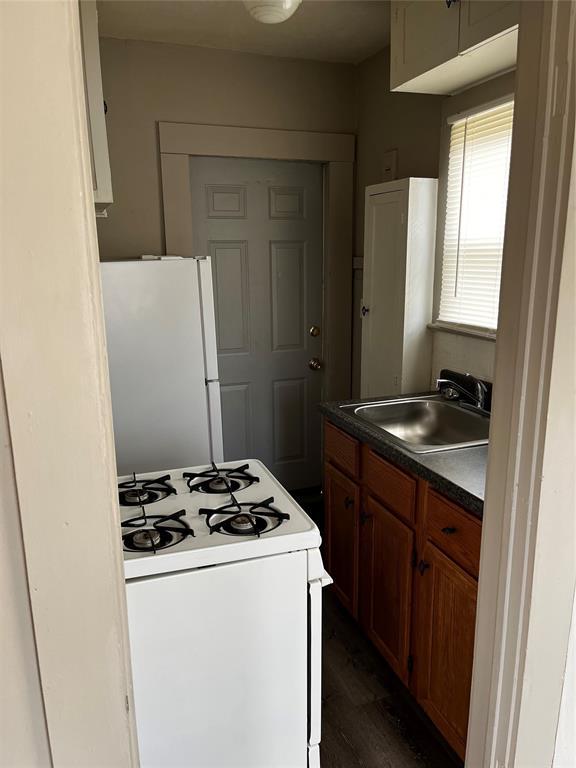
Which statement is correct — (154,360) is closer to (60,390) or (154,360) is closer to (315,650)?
(315,650)

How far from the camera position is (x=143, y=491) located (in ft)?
5.28

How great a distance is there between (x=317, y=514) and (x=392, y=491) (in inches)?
60.8

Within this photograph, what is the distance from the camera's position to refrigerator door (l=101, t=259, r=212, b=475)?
90.8 inches

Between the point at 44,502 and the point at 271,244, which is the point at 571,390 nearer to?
the point at 44,502

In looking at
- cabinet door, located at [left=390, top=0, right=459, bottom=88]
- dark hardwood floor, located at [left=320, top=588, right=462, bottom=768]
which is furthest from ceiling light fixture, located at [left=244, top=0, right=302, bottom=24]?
dark hardwood floor, located at [left=320, top=588, right=462, bottom=768]

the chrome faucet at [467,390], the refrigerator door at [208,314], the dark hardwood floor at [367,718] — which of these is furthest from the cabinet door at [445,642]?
the refrigerator door at [208,314]

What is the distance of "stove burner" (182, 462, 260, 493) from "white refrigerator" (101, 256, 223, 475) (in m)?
0.72

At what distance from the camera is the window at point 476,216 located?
2.05 metres

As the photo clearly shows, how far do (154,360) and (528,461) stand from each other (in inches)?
69.3

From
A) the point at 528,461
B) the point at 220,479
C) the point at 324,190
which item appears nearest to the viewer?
the point at 528,461

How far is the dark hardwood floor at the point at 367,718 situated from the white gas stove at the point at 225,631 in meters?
0.33

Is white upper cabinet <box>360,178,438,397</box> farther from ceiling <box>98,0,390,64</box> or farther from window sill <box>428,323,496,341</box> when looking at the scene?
ceiling <box>98,0,390,64</box>

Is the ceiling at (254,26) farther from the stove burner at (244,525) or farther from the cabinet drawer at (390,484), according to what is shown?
the stove burner at (244,525)

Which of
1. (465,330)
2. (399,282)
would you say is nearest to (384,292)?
(399,282)
